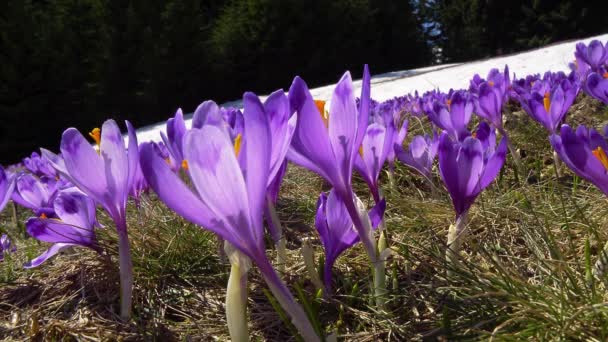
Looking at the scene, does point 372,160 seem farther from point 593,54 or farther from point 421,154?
point 593,54

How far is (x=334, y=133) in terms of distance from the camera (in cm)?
69

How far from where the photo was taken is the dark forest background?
10773 mm

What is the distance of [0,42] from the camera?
36.3ft

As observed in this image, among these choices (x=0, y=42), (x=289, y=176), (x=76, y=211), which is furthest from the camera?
(x=0, y=42)

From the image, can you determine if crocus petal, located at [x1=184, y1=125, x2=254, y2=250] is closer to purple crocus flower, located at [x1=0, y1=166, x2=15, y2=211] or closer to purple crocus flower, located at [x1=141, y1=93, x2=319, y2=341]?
purple crocus flower, located at [x1=141, y1=93, x2=319, y2=341]

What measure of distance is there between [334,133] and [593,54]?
69.6 inches

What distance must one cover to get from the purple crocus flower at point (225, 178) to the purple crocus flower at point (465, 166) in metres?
0.41

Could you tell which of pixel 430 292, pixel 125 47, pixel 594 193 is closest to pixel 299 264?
pixel 430 292

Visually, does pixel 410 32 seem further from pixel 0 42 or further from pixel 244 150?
pixel 244 150

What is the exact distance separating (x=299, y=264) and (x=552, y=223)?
0.59 m

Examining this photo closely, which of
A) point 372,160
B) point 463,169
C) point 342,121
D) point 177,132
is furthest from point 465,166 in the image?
point 177,132

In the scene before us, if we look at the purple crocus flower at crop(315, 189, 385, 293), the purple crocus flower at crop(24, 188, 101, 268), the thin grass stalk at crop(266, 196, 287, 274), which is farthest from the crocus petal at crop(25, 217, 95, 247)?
the purple crocus flower at crop(315, 189, 385, 293)

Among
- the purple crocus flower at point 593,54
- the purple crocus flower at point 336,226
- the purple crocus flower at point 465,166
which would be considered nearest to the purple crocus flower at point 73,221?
the purple crocus flower at point 336,226

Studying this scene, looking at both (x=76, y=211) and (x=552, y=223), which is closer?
(x=76, y=211)
